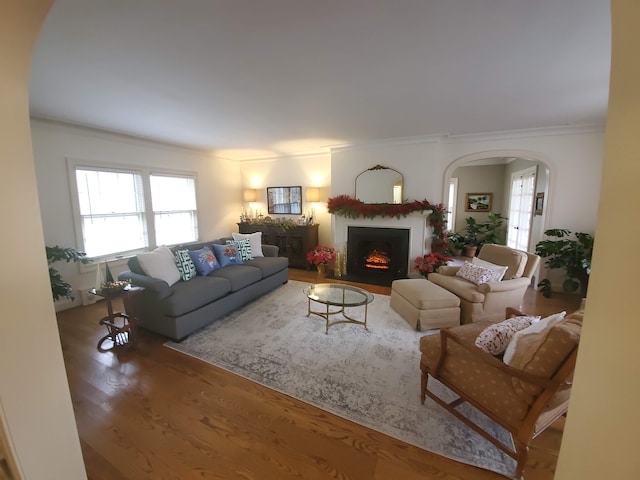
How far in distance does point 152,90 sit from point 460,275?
13.3ft

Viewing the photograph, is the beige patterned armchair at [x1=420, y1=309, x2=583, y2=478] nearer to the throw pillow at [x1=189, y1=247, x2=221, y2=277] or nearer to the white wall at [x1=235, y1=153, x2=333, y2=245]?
the throw pillow at [x1=189, y1=247, x2=221, y2=277]

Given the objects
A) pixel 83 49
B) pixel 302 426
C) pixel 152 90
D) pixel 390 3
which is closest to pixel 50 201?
pixel 152 90

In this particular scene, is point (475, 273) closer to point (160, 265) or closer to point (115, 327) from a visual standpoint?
point (160, 265)

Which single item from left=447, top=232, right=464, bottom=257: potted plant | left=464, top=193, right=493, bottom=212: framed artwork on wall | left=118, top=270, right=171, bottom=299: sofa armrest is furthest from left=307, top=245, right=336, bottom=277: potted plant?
left=464, top=193, right=493, bottom=212: framed artwork on wall

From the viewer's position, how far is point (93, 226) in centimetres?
394

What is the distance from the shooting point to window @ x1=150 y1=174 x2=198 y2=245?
4824 millimetres

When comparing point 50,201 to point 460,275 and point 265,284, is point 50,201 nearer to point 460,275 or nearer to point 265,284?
point 265,284

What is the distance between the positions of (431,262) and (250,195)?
14.1 feet

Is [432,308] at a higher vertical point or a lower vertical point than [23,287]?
lower

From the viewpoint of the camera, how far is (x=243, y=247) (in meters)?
4.20

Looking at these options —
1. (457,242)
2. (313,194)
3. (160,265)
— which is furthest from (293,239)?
(457,242)

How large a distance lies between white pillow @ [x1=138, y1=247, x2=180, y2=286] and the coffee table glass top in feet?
5.16

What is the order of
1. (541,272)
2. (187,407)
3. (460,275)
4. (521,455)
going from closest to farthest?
(521,455) → (187,407) → (460,275) → (541,272)

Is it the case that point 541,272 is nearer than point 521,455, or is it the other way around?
point 521,455
